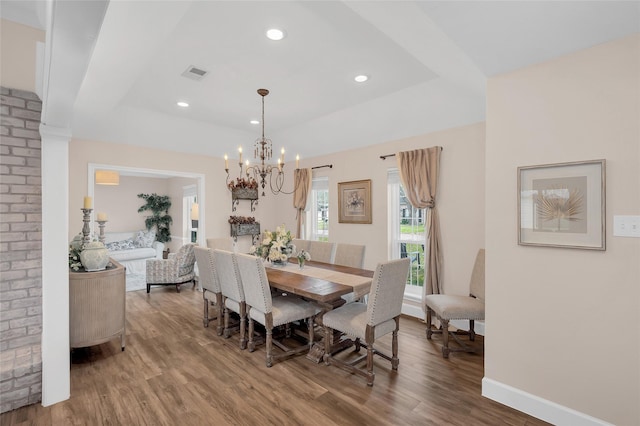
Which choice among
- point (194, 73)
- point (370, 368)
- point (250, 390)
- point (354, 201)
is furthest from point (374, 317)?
point (194, 73)

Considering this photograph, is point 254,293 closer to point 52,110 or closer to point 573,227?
point 52,110

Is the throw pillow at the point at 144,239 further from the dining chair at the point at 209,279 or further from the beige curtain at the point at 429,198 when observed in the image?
the beige curtain at the point at 429,198

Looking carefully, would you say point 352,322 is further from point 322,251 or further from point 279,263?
point 322,251

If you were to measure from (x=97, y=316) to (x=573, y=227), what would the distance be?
13.0 ft

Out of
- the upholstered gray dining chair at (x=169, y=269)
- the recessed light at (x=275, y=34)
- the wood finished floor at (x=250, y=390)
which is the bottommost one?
the wood finished floor at (x=250, y=390)

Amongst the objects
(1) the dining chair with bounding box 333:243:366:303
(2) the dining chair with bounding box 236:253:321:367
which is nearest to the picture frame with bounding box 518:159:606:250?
(1) the dining chair with bounding box 333:243:366:303

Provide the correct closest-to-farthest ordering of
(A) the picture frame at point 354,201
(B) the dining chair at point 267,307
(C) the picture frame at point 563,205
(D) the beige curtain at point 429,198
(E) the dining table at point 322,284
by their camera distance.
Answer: (C) the picture frame at point 563,205, (E) the dining table at point 322,284, (B) the dining chair at point 267,307, (D) the beige curtain at point 429,198, (A) the picture frame at point 354,201

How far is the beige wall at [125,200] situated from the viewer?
27.1 feet

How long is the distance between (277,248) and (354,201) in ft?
5.59

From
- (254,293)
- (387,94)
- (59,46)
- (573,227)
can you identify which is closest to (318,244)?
(254,293)

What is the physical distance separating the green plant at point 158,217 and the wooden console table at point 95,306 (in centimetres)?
619

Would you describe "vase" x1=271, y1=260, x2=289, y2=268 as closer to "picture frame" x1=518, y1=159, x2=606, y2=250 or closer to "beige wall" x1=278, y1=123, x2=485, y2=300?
"beige wall" x1=278, y1=123, x2=485, y2=300

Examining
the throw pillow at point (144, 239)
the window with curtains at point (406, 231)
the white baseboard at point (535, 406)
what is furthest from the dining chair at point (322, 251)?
the throw pillow at point (144, 239)

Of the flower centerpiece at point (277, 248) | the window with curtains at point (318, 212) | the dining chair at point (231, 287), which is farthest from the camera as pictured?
the window with curtains at point (318, 212)
